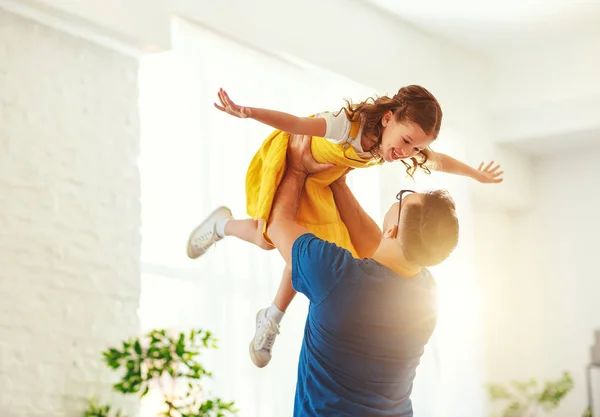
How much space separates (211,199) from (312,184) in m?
1.39

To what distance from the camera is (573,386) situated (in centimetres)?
661

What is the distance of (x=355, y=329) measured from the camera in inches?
103

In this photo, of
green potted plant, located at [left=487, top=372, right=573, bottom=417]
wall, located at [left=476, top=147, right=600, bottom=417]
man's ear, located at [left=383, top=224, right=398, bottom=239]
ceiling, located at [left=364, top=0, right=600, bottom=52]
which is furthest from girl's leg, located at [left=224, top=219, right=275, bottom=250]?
wall, located at [left=476, top=147, right=600, bottom=417]

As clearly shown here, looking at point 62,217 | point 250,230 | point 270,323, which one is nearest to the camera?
point 250,230

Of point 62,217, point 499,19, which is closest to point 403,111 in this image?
point 62,217

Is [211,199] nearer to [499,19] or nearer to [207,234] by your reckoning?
[207,234]

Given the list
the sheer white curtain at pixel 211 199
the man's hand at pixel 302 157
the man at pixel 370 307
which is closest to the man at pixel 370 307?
the man at pixel 370 307

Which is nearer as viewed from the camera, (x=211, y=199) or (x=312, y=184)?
(x=312, y=184)

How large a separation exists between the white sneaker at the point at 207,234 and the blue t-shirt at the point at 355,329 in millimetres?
746

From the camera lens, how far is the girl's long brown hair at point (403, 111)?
2717mm

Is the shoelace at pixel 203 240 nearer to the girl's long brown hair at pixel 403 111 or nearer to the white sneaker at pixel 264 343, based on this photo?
the white sneaker at pixel 264 343

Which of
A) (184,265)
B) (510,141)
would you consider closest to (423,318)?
(184,265)

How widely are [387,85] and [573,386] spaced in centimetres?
281

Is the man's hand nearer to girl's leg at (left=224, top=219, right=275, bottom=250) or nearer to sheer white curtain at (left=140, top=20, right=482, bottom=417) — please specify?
girl's leg at (left=224, top=219, right=275, bottom=250)
